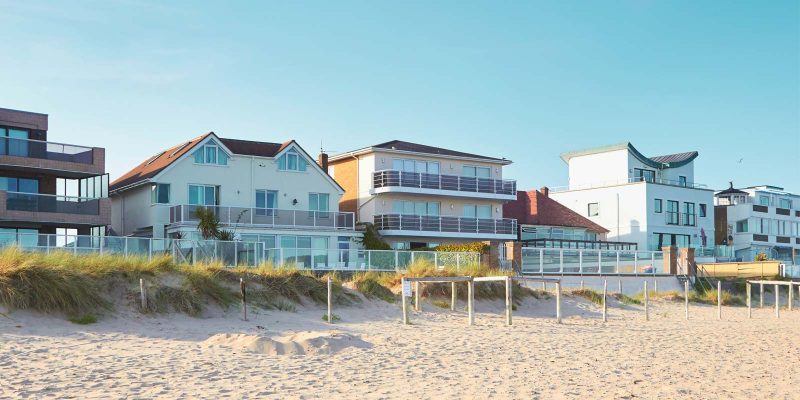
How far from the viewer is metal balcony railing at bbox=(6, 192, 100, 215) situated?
130 ft

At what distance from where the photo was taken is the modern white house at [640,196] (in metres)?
67.5

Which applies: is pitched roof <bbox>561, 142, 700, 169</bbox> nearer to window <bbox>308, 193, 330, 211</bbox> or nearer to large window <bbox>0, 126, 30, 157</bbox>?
window <bbox>308, 193, 330, 211</bbox>

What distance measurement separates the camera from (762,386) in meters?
17.3

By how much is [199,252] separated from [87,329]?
52.5ft

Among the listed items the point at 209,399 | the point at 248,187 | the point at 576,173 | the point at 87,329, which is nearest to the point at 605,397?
the point at 209,399

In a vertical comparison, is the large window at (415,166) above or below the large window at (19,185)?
above

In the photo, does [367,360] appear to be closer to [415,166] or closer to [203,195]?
[203,195]

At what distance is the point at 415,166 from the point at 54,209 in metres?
22.4

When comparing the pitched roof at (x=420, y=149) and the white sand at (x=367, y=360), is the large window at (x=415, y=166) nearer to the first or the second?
the pitched roof at (x=420, y=149)

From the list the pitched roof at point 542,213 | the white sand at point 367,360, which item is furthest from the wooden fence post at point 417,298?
the pitched roof at point 542,213

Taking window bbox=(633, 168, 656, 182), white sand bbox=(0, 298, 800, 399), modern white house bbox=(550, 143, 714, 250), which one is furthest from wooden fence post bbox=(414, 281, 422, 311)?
window bbox=(633, 168, 656, 182)

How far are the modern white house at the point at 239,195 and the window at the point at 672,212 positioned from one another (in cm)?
2822

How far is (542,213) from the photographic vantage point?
65750mm

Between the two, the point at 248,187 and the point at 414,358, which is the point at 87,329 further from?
the point at 248,187
